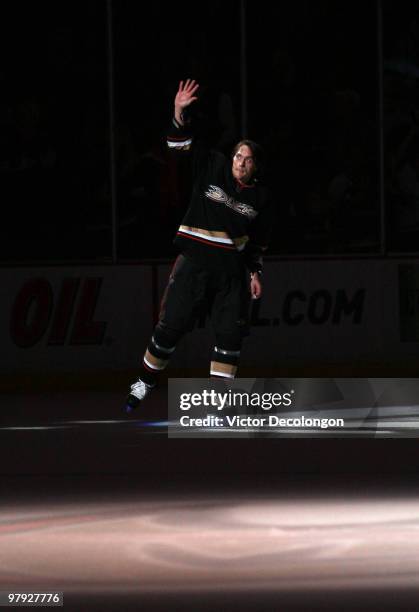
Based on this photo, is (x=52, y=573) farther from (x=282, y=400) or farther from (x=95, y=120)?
(x=95, y=120)

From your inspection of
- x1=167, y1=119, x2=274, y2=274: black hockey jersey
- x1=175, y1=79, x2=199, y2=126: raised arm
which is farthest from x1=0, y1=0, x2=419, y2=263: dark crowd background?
x1=175, y1=79, x2=199, y2=126: raised arm

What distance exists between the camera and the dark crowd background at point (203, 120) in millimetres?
17094

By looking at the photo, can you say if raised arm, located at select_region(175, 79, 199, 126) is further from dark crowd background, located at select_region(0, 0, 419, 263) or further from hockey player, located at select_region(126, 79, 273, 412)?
dark crowd background, located at select_region(0, 0, 419, 263)

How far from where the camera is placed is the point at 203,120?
17.3 m

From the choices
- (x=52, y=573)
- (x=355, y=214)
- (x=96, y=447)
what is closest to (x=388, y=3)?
(x=355, y=214)

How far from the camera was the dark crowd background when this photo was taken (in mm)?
17094

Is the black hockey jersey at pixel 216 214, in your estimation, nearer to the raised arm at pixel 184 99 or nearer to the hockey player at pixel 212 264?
the hockey player at pixel 212 264

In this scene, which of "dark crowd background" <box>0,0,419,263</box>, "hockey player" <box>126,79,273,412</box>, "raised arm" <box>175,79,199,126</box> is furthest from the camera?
"dark crowd background" <box>0,0,419,263</box>

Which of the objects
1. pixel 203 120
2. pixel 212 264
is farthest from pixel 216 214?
pixel 203 120

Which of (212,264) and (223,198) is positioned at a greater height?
(223,198)

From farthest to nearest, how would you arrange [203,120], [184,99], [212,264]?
1. [203,120]
2. [212,264]
3. [184,99]

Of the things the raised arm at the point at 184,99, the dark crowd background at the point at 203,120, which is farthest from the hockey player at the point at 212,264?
the dark crowd background at the point at 203,120

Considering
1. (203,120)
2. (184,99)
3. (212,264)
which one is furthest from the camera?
(203,120)

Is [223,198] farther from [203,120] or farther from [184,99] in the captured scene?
[203,120]
